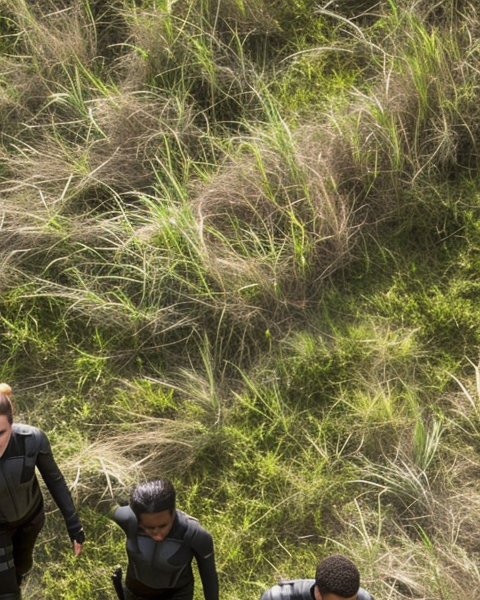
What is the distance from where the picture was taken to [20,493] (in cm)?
432

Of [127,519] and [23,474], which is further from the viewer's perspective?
[23,474]

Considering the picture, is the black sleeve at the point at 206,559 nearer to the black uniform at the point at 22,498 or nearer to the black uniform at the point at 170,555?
the black uniform at the point at 170,555

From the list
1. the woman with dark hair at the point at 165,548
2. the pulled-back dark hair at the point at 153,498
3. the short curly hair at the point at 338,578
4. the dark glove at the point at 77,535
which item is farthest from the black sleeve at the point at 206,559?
the dark glove at the point at 77,535

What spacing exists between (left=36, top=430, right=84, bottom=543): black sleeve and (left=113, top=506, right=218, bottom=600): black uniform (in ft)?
1.32

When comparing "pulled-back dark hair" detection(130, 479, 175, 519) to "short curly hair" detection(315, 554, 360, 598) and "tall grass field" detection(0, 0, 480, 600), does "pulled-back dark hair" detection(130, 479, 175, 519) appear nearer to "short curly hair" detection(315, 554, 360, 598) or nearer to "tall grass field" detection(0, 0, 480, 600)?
"short curly hair" detection(315, 554, 360, 598)

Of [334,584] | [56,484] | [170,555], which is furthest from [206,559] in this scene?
[56,484]

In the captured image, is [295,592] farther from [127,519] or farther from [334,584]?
[127,519]

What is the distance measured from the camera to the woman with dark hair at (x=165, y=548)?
Result: 3941 mm

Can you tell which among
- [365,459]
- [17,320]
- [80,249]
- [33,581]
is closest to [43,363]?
[17,320]

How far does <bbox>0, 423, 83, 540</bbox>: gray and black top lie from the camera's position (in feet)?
14.0

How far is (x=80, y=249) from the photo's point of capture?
566 centimetres

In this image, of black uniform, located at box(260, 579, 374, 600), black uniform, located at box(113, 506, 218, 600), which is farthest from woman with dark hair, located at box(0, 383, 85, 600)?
black uniform, located at box(260, 579, 374, 600)

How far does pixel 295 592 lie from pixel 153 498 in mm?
629

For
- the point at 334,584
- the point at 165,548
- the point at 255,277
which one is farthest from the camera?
the point at 255,277
